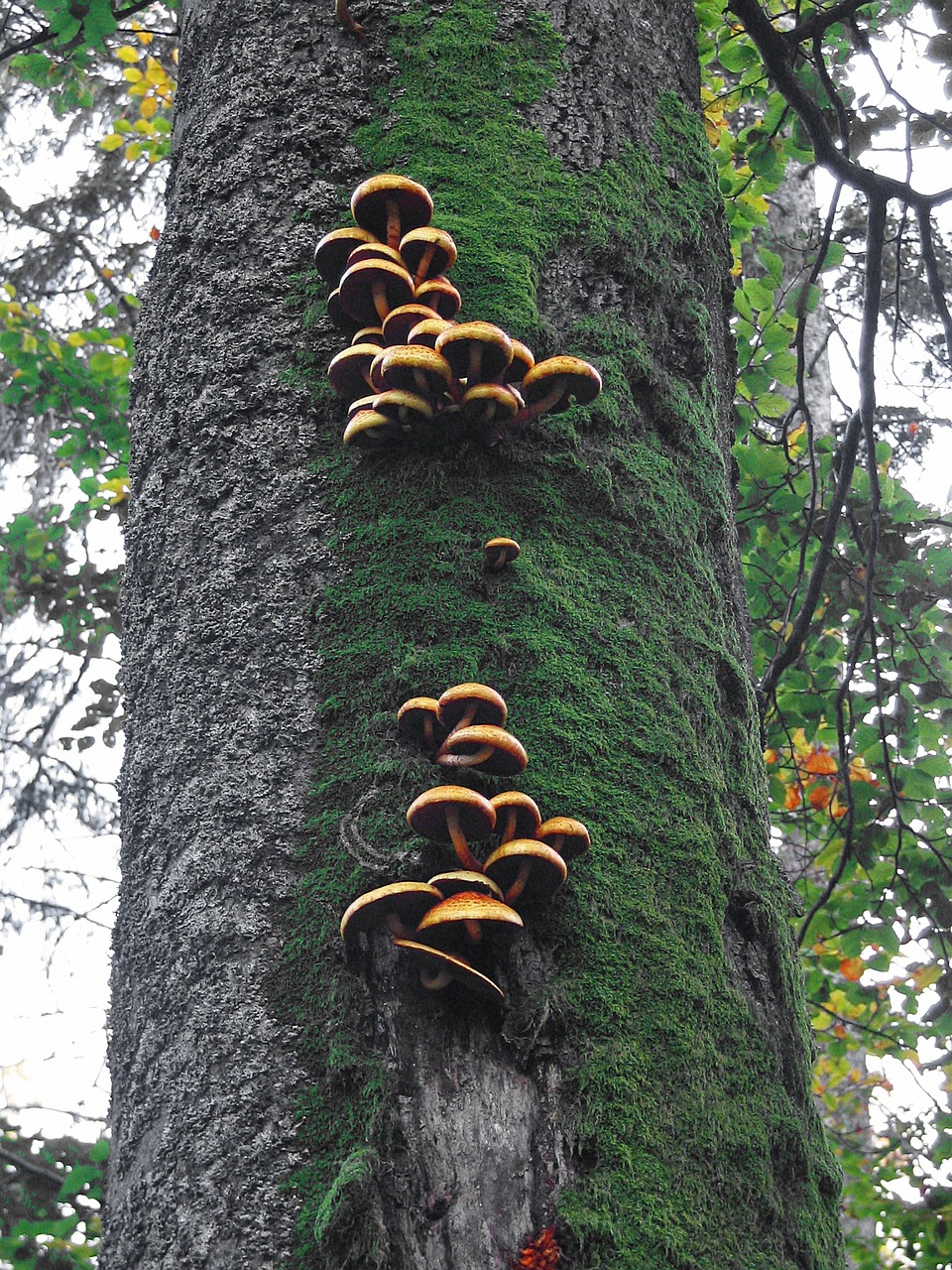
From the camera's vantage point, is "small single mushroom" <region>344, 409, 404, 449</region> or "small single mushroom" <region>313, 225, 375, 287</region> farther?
"small single mushroom" <region>313, 225, 375, 287</region>

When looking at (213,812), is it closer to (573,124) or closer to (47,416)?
(573,124)

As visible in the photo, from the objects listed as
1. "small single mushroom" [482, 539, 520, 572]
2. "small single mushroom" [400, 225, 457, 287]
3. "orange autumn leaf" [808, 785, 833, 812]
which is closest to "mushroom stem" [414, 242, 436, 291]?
"small single mushroom" [400, 225, 457, 287]

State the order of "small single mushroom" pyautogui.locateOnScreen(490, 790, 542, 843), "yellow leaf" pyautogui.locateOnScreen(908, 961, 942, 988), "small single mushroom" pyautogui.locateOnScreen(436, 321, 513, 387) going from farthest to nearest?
"yellow leaf" pyautogui.locateOnScreen(908, 961, 942, 988)
"small single mushroom" pyautogui.locateOnScreen(436, 321, 513, 387)
"small single mushroom" pyautogui.locateOnScreen(490, 790, 542, 843)

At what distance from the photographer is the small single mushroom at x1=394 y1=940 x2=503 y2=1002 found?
4.32 ft

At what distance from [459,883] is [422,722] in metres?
0.28

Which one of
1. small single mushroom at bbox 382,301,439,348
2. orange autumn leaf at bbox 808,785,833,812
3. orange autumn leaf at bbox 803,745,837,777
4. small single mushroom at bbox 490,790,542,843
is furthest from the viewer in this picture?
orange autumn leaf at bbox 803,745,837,777

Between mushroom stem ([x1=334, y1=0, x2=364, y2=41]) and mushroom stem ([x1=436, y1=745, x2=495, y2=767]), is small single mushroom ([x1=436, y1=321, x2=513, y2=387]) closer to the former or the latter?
mushroom stem ([x1=436, y1=745, x2=495, y2=767])

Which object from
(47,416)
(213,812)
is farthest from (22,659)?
(213,812)

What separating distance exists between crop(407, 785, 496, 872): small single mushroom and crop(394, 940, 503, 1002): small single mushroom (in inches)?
5.0

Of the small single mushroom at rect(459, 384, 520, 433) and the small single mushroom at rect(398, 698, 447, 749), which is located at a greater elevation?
the small single mushroom at rect(459, 384, 520, 433)

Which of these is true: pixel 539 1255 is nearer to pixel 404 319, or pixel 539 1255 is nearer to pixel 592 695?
pixel 592 695

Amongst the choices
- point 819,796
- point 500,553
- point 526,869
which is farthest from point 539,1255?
point 819,796

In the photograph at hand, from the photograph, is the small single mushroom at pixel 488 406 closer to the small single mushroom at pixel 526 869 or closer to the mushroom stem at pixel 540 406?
the mushroom stem at pixel 540 406

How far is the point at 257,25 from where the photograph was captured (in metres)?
2.43
